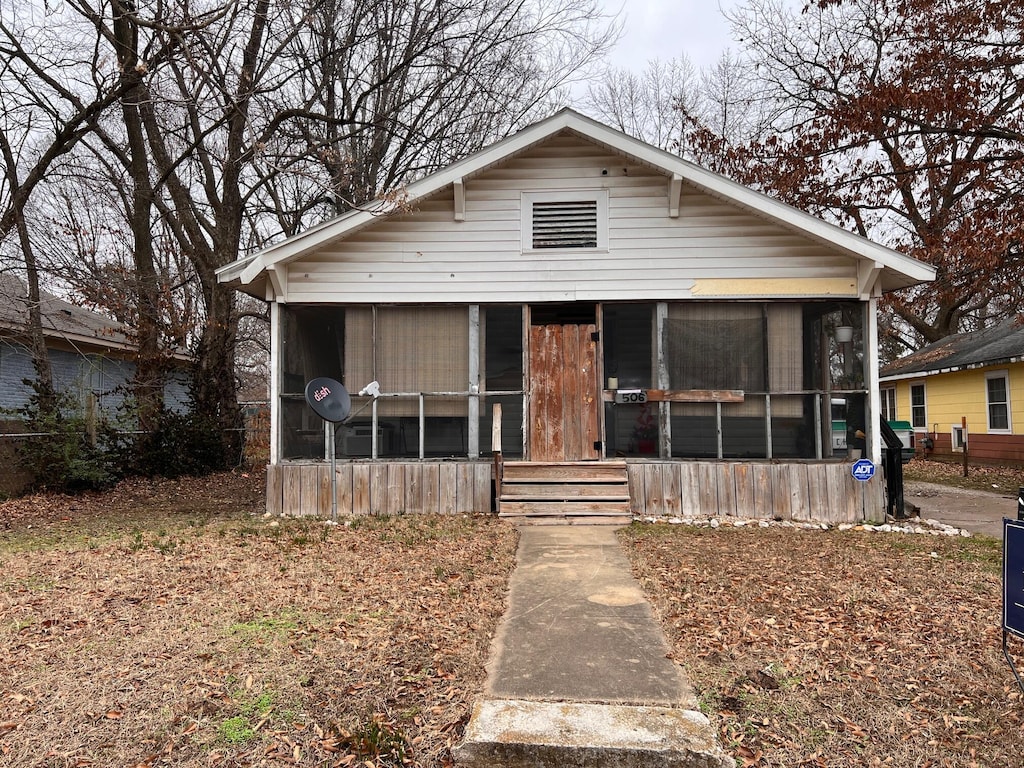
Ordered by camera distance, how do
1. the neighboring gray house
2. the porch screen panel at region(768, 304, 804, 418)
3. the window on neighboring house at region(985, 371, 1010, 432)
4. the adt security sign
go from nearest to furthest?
the adt security sign < the porch screen panel at region(768, 304, 804, 418) < the neighboring gray house < the window on neighboring house at region(985, 371, 1010, 432)

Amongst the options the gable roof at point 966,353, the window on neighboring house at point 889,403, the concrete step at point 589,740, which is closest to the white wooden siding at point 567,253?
the concrete step at point 589,740

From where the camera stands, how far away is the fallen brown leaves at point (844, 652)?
287cm

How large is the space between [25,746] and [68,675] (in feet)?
2.19

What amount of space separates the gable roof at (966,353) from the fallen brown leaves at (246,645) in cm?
1386

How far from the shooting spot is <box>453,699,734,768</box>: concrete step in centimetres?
267

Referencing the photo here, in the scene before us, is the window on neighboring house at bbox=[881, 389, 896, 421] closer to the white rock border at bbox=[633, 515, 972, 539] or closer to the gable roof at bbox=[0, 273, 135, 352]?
the white rock border at bbox=[633, 515, 972, 539]

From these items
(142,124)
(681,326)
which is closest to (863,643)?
(681,326)

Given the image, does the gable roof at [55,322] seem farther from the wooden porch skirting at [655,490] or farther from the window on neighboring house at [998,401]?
the window on neighboring house at [998,401]

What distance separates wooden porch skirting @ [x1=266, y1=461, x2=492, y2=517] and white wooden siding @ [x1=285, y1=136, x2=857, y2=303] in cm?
219

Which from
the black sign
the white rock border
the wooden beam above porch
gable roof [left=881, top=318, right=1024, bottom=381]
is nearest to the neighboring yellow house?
gable roof [left=881, top=318, right=1024, bottom=381]

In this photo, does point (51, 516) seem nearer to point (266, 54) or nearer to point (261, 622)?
point (261, 622)

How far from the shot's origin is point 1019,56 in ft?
37.2

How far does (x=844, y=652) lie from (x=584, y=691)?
165cm

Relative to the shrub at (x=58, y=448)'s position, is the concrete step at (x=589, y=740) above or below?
below
